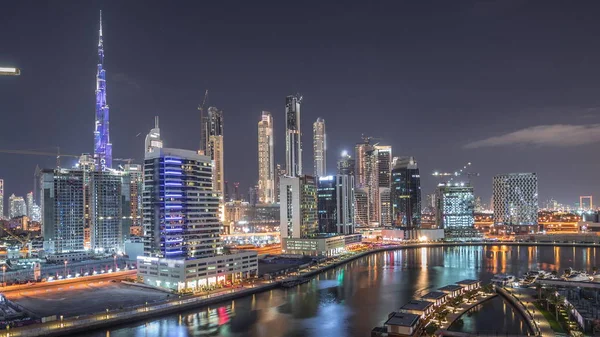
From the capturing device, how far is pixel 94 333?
2228 centimetres

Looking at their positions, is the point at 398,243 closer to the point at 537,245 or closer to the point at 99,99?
the point at 537,245

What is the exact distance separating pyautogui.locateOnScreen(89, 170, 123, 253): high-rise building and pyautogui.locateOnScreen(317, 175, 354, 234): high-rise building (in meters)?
26.8

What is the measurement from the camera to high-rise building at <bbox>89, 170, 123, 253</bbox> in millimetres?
53531

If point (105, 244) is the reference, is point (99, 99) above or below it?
above

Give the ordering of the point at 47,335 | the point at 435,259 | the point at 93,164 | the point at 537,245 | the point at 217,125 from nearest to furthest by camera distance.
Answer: the point at 47,335
the point at 435,259
the point at 93,164
the point at 537,245
the point at 217,125

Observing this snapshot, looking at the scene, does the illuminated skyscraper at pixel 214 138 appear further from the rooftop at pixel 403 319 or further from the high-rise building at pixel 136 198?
the rooftop at pixel 403 319

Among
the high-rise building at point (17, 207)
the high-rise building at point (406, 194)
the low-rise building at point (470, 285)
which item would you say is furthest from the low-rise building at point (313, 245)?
the high-rise building at point (17, 207)

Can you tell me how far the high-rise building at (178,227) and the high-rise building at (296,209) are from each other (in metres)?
21.9

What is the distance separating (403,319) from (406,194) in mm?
64513

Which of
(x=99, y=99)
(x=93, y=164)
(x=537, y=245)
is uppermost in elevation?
(x=99, y=99)

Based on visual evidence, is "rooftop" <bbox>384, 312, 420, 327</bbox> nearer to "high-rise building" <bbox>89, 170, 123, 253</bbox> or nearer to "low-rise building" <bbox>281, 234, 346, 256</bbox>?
"low-rise building" <bbox>281, 234, 346, 256</bbox>

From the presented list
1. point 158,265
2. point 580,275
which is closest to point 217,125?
point 158,265

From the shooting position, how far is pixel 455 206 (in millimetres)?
81625

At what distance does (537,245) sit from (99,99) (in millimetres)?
64226
